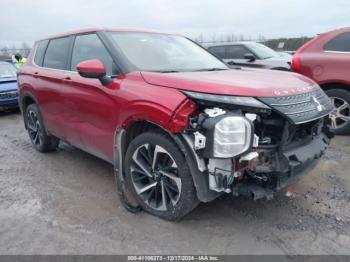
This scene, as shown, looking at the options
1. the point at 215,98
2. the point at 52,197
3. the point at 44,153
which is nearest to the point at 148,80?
the point at 215,98

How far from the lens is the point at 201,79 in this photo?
9.91ft

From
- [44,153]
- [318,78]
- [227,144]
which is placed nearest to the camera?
[227,144]

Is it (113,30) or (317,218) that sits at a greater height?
(113,30)

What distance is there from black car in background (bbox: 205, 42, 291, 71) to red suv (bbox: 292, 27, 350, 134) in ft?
7.23

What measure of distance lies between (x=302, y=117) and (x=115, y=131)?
1.77 metres

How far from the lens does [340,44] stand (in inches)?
236

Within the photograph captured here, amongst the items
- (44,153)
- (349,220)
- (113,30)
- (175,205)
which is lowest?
(44,153)

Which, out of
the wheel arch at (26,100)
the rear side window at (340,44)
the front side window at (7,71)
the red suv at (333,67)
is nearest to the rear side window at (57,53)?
the wheel arch at (26,100)

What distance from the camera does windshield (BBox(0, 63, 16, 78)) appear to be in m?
9.82

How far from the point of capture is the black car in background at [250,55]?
28.5ft

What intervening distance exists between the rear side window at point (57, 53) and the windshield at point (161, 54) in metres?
1.00

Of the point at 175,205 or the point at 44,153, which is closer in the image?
the point at 175,205

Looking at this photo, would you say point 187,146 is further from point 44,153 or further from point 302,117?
point 44,153

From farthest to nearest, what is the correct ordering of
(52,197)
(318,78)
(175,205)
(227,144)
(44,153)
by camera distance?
(318,78) < (44,153) < (52,197) < (175,205) < (227,144)
